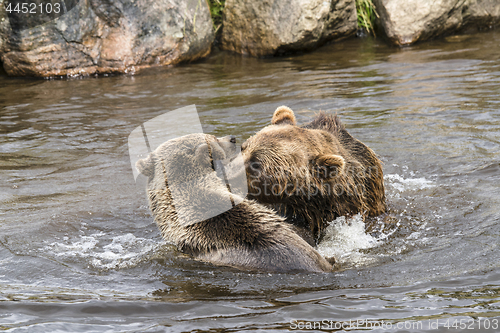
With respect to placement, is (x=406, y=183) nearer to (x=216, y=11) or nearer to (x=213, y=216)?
(x=213, y=216)

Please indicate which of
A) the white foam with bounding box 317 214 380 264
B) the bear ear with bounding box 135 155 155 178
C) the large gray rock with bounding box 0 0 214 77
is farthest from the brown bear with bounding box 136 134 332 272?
the large gray rock with bounding box 0 0 214 77

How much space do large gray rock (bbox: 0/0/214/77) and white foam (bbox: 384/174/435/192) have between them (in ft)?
23.8

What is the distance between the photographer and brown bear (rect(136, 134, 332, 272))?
3.76 metres

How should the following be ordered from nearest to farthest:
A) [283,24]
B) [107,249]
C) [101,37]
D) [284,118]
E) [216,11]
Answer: [107,249]
[284,118]
[101,37]
[283,24]
[216,11]

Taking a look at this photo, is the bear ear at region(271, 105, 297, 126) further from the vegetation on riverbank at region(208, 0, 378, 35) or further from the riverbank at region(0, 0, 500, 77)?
the vegetation on riverbank at region(208, 0, 378, 35)

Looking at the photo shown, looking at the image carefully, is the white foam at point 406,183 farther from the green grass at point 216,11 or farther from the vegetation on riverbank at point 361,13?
the green grass at point 216,11

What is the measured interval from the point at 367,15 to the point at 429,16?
5.26 feet

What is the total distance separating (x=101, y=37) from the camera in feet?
36.7

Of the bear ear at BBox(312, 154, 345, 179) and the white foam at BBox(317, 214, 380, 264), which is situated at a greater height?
the bear ear at BBox(312, 154, 345, 179)

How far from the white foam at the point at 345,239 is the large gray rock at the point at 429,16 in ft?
27.6

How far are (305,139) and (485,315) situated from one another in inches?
78.9

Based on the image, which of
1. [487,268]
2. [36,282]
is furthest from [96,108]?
[487,268]

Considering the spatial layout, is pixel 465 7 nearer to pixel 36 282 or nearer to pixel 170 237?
pixel 170 237

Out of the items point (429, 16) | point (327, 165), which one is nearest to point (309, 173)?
point (327, 165)
